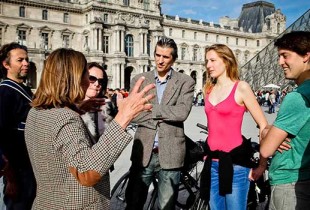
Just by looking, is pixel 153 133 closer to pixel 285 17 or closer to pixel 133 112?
pixel 133 112

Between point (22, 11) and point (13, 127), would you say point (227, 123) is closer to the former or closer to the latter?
point (13, 127)

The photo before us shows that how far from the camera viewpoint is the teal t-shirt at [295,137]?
6.67 feet

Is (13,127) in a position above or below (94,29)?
below

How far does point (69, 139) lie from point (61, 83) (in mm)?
337

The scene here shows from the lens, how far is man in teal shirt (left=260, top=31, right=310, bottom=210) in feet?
6.72

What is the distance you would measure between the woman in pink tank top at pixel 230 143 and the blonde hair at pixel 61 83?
135 centimetres

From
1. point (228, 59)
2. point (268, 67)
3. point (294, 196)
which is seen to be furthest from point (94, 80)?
point (268, 67)

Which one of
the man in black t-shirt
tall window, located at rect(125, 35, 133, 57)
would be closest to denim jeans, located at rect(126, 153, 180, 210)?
the man in black t-shirt

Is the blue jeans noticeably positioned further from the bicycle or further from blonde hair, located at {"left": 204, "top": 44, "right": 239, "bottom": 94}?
blonde hair, located at {"left": 204, "top": 44, "right": 239, "bottom": 94}

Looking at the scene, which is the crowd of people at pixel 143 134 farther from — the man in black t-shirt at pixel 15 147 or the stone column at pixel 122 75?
the stone column at pixel 122 75

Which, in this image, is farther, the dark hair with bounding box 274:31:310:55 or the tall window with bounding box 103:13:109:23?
the tall window with bounding box 103:13:109:23

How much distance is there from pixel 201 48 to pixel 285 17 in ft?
65.1

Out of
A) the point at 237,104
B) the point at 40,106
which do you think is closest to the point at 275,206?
the point at 237,104

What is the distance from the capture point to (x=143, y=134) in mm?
3178
